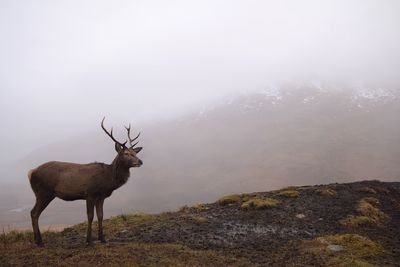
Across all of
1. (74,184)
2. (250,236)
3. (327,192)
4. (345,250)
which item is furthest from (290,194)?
(74,184)

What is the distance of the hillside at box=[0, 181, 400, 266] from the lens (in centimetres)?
1298

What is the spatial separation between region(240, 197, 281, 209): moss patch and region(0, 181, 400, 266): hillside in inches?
2.1

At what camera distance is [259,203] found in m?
21.6

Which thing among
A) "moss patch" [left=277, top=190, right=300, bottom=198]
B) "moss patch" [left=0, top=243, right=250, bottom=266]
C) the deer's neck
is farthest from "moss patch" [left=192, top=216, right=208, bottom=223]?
"moss patch" [left=277, top=190, right=300, bottom=198]

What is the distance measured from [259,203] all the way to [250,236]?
4543 millimetres

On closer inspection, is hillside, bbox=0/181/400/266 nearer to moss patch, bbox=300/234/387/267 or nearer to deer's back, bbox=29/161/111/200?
moss patch, bbox=300/234/387/267

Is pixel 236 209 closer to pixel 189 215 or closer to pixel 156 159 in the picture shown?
pixel 189 215

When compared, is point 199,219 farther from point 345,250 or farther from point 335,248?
point 345,250

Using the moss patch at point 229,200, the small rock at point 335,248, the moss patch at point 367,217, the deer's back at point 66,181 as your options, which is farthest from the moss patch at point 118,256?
the moss patch at point 229,200

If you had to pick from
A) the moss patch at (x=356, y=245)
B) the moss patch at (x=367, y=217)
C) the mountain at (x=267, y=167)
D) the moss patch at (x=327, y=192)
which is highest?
the moss patch at (x=327, y=192)

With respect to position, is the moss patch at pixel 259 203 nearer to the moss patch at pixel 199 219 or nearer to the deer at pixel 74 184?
the moss patch at pixel 199 219

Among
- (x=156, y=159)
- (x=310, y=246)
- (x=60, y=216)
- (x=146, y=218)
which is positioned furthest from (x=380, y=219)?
(x=156, y=159)

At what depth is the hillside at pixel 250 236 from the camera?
→ 12984 millimetres

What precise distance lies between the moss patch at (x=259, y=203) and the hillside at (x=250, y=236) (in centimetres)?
5
